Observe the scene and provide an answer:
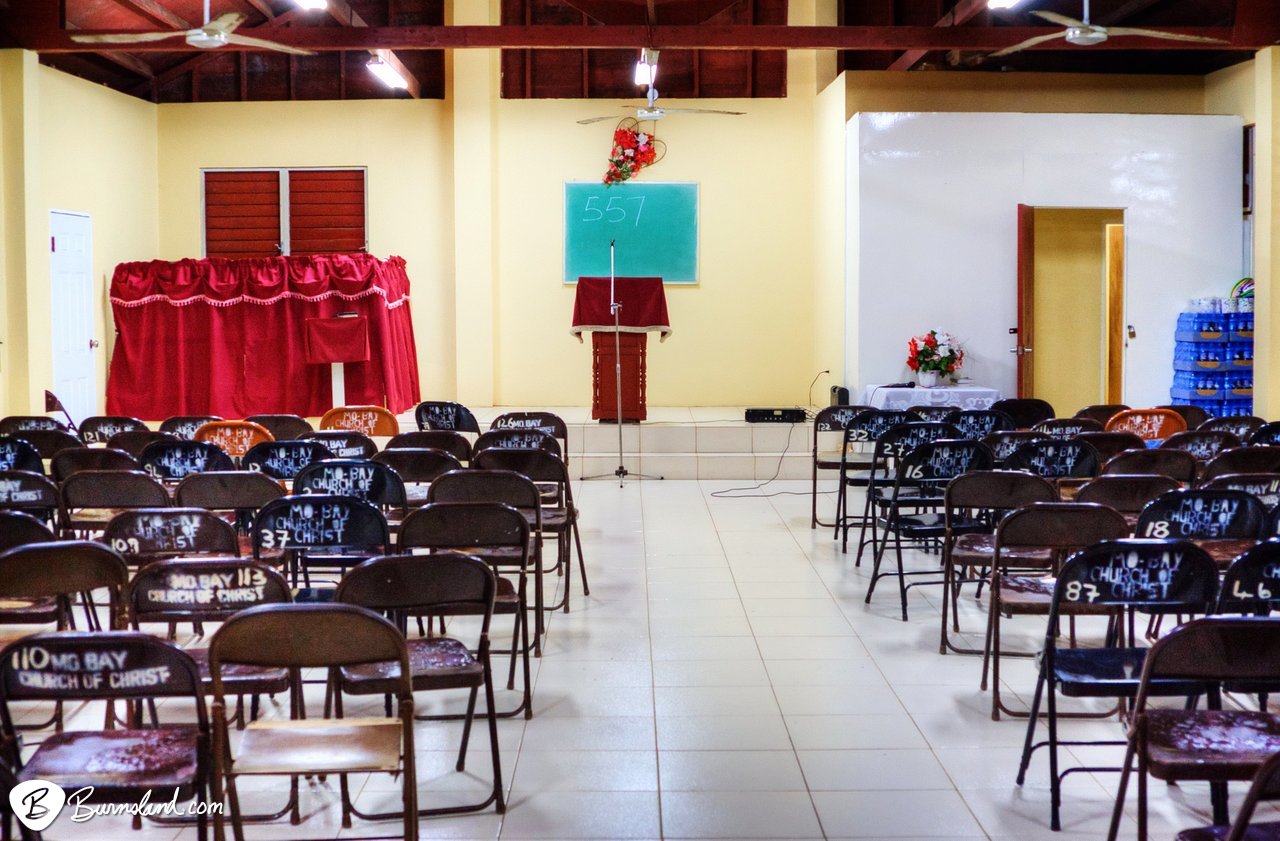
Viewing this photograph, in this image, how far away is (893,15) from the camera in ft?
42.0

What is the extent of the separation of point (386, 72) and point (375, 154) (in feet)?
5.66

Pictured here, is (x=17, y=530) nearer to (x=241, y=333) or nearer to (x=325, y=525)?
(x=325, y=525)

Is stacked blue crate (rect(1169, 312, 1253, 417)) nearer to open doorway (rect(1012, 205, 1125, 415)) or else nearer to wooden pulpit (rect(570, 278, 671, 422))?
open doorway (rect(1012, 205, 1125, 415))

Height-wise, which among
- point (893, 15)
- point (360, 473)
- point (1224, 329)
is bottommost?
point (360, 473)

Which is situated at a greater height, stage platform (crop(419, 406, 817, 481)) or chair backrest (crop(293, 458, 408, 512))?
chair backrest (crop(293, 458, 408, 512))

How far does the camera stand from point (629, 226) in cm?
1298

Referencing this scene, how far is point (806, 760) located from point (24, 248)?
28.4 ft

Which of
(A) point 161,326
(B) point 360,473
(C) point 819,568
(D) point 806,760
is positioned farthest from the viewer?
(A) point 161,326

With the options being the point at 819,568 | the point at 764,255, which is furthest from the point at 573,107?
the point at 819,568

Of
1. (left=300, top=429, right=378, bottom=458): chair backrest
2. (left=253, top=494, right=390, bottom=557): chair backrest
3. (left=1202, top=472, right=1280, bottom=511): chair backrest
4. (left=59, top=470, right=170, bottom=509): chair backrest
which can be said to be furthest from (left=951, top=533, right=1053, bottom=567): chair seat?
(left=59, top=470, right=170, bottom=509): chair backrest

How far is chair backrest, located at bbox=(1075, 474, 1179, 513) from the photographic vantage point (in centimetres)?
505

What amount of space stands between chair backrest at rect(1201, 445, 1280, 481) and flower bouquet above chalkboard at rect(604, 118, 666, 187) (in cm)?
787

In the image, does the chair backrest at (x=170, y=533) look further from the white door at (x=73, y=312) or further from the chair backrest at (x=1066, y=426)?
the white door at (x=73, y=312)

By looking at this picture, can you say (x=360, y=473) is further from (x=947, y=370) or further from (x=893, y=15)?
(x=893, y=15)
